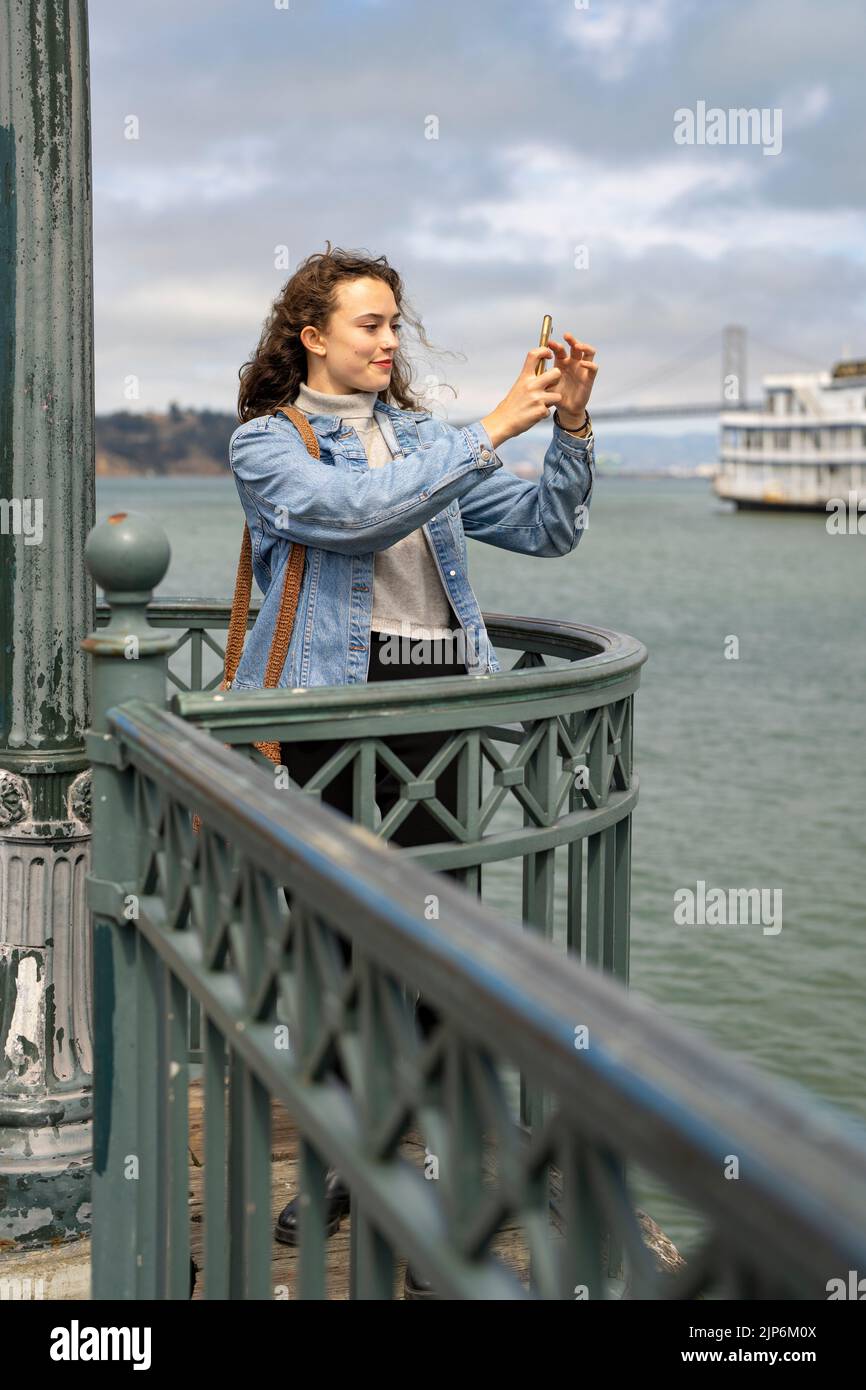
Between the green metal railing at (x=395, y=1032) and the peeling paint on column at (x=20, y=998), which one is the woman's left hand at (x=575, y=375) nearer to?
the green metal railing at (x=395, y=1032)

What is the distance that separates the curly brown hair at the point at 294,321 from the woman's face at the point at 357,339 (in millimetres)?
23

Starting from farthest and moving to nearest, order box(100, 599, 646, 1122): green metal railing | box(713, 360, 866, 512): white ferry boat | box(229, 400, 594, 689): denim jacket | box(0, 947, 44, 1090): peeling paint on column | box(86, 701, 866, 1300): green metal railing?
box(713, 360, 866, 512): white ferry boat
box(0, 947, 44, 1090): peeling paint on column
box(229, 400, 594, 689): denim jacket
box(100, 599, 646, 1122): green metal railing
box(86, 701, 866, 1300): green metal railing

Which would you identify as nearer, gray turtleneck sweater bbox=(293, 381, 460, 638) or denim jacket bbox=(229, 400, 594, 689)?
denim jacket bbox=(229, 400, 594, 689)

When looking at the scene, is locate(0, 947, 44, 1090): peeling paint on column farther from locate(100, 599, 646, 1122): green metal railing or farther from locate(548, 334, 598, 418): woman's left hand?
locate(548, 334, 598, 418): woman's left hand

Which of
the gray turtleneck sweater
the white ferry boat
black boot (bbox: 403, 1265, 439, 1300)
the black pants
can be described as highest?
the white ferry boat

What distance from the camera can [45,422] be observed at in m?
3.38

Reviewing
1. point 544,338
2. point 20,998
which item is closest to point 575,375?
point 544,338

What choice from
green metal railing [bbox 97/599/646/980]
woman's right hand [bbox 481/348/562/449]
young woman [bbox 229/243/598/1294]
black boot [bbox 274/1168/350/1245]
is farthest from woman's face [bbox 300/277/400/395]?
black boot [bbox 274/1168/350/1245]

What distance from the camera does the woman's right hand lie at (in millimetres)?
3041

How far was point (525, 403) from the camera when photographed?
3088 millimetres

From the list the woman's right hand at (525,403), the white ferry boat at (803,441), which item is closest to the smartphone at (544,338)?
the woman's right hand at (525,403)

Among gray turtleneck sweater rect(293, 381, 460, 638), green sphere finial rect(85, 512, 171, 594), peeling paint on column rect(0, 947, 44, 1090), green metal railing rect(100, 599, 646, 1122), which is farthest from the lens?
peeling paint on column rect(0, 947, 44, 1090)

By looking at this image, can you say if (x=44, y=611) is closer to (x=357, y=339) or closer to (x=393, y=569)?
(x=393, y=569)

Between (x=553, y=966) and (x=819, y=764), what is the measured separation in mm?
17353
